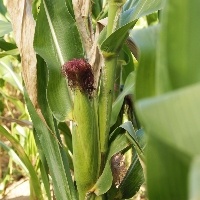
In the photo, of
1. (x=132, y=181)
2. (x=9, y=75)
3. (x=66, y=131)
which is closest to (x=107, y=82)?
(x=132, y=181)

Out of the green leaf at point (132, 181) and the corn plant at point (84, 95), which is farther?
the green leaf at point (132, 181)

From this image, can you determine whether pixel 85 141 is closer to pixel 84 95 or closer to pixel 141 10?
pixel 84 95

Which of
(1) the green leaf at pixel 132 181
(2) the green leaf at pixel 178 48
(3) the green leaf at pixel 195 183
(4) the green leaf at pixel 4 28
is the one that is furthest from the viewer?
(4) the green leaf at pixel 4 28

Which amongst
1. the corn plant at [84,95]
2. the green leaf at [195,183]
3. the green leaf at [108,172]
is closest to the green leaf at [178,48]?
the green leaf at [195,183]

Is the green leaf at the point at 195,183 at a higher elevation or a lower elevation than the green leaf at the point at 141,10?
lower

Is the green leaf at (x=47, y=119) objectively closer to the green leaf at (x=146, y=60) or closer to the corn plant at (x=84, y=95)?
the corn plant at (x=84, y=95)
